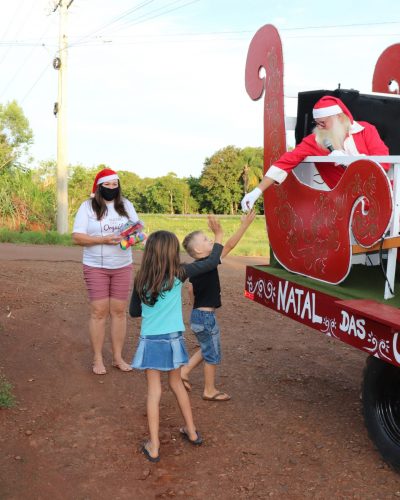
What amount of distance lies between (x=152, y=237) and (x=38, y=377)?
1.89 m

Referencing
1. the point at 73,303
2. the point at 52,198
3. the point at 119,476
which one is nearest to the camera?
the point at 119,476

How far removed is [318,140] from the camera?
13.3 feet

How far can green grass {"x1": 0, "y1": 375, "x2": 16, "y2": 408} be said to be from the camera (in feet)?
14.1

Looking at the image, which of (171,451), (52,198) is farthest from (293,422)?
(52,198)

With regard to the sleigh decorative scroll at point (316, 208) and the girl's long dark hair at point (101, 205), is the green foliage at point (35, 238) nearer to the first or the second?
the girl's long dark hair at point (101, 205)

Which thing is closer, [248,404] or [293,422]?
[293,422]

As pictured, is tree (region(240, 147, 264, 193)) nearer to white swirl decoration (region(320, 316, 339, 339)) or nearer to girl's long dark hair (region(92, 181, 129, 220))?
girl's long dark hair (region(92, 181, 129, 220))

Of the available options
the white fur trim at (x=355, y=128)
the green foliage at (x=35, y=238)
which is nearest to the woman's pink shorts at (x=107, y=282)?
the white fur trim at (x=355, y=128)

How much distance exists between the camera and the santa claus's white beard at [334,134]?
160 inches

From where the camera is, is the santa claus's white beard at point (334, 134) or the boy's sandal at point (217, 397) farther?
the boy's sandal at point (217, 397)

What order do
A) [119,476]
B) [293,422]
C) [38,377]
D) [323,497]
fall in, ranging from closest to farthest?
[323,497], [119,476], [293,422], [38,377]

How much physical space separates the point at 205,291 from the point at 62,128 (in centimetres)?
1654

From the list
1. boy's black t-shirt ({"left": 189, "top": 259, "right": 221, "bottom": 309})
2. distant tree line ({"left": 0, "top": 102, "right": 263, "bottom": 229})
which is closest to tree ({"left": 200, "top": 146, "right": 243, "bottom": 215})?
distant tree line ({"left": 0, "top": 102, "right": 263, "bottom": 229})

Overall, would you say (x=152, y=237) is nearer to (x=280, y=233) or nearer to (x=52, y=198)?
(x=280, y=233)
